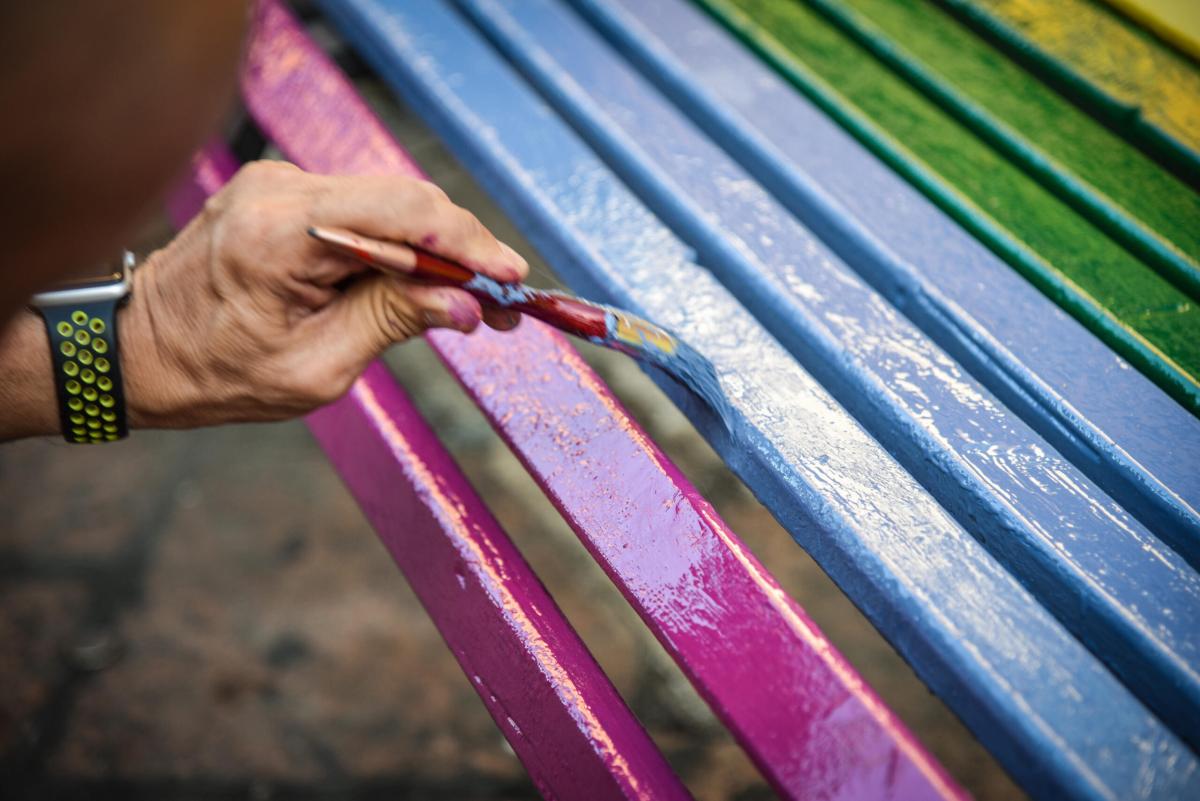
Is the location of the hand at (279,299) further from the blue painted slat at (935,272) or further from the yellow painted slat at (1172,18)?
the yellow painted slat at (1172,18)

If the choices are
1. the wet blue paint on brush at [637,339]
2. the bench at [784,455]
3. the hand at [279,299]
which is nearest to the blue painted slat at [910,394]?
the bench at [784,455]

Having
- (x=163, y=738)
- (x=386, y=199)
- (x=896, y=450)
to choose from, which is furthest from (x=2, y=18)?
(x=163, y=738)

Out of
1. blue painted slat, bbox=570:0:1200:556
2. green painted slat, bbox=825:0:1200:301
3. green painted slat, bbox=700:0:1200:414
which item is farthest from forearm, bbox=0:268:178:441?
green painted slat, bbox=825:0:1200:301

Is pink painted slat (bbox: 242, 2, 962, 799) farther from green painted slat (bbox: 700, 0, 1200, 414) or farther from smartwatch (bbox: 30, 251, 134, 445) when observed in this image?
green painted slat (bbox: 700, 0, 1200, 414)

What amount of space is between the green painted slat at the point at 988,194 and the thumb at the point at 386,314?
75cm

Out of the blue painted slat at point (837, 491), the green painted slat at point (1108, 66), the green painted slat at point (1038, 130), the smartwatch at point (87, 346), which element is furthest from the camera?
the green painted slat at point (1108, 66)

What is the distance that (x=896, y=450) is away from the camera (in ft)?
3.39

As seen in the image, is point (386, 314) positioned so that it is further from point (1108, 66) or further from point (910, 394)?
point (1108, 66)

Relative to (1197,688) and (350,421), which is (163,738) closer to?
(350,421)

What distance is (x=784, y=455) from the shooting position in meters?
0.96

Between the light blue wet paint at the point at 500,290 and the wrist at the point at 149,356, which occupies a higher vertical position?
the light blue wet paint at the point at 500,290

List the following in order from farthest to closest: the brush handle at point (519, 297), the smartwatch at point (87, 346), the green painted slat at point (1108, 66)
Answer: the green painted slat at point (1108, 66) < the smartwatch at point (87, 346) < the brush handle at point (519, 297)

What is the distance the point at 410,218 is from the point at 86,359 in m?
0.49

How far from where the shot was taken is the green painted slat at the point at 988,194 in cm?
110
